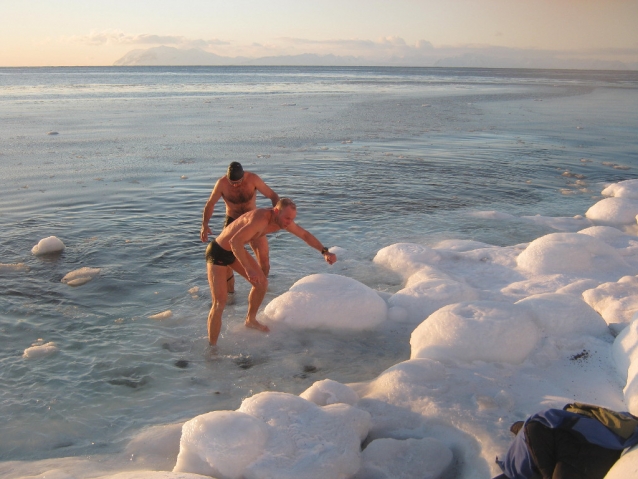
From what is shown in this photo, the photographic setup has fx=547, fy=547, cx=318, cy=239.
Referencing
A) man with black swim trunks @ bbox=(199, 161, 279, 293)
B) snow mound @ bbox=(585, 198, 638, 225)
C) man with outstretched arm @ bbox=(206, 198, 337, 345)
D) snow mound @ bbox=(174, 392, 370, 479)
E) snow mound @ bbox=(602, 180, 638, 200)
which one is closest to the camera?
snow mound @ bbox=(174, 392, 370, 479)

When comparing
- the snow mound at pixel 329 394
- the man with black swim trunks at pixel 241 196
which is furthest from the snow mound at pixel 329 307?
the snow mound at pixel 329 394

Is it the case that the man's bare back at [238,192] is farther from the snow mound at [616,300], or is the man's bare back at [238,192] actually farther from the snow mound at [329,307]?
the snow mound at [616,300]

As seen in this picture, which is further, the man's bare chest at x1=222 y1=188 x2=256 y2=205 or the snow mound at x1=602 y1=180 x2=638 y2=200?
the snow mound at x1=602 y1=180 x2=638 y2=200

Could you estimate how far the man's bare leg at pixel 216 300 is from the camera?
216 inches

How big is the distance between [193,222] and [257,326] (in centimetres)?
400

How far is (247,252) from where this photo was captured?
17.1 feet

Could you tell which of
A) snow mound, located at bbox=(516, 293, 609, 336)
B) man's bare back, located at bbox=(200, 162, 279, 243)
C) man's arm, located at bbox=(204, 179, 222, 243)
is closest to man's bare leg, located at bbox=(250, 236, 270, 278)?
man's bare back, located at bbox=(200, 162, 279, 243)

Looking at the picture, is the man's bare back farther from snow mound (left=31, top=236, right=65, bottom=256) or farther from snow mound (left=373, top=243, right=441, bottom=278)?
snow mound (left=31, top=236, right=65, bottom=256)

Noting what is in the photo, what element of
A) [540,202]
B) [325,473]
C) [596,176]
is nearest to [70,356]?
[325,473]

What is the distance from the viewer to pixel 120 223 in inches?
356

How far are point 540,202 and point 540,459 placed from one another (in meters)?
8.96

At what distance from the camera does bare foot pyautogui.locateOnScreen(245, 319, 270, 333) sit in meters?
5.75

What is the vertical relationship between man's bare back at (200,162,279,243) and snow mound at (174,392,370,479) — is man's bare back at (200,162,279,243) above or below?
above

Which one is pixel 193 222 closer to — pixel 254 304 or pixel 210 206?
pixel 210 206
